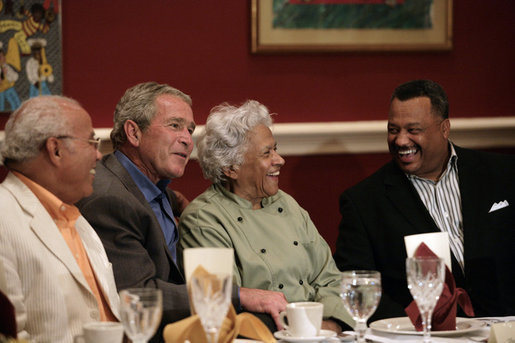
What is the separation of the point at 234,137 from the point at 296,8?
119 cm

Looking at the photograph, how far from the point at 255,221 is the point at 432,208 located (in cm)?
93

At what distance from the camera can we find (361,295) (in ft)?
6.16

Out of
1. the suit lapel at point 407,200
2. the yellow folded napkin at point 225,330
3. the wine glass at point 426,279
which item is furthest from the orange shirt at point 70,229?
the suit lapel at point 407,200

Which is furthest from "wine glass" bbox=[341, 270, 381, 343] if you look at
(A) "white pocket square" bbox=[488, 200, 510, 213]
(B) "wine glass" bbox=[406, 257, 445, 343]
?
(A) "white pocket square" bbox=[488, 200, 510, 213]

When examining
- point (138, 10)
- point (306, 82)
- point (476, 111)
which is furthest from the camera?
point (476, 111)

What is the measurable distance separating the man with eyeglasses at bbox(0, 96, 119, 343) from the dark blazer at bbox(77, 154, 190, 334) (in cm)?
14

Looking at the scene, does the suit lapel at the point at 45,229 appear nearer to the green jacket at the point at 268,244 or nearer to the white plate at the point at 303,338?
the white plate at the point at 303,338

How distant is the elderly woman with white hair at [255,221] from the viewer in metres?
2.93

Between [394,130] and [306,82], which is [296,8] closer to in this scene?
[306,82]

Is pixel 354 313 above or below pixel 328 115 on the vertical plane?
below

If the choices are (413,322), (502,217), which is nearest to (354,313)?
(413,322)

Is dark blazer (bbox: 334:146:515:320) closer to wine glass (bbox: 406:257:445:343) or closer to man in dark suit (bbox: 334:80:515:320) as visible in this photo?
man in dark suit (bbox: 334:80:515:320)

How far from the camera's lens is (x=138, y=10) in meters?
3.81

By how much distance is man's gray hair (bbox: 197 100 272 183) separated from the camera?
10.3 ft
